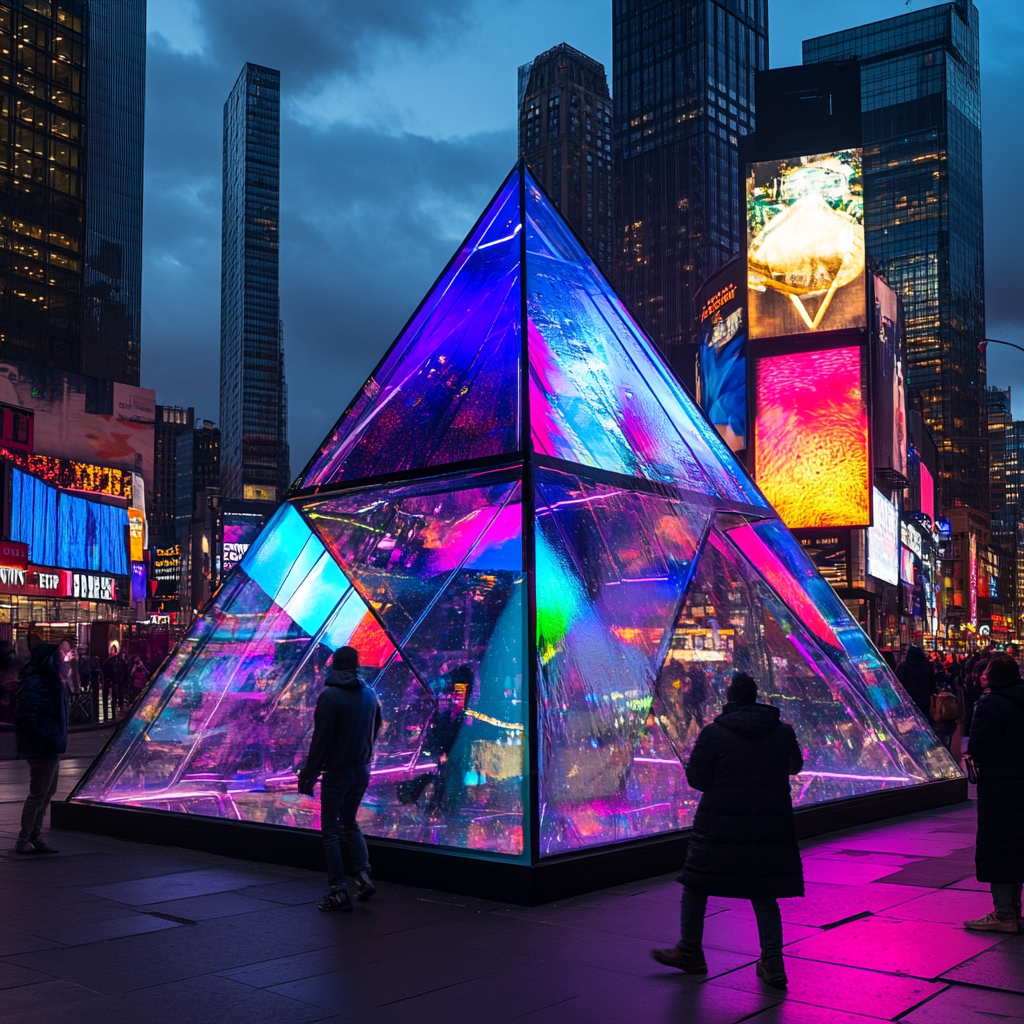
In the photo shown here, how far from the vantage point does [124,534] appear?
199ft

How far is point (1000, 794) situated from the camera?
650 cm

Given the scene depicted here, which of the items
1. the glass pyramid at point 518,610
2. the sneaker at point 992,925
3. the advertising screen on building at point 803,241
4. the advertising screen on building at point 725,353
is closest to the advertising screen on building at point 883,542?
the advertising screen on building at point 725,353

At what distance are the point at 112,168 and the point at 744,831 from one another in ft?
525

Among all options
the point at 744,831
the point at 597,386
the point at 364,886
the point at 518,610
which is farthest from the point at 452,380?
the point at 744,831

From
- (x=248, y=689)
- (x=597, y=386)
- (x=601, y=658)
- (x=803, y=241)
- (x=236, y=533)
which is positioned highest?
(x=803, y=241)

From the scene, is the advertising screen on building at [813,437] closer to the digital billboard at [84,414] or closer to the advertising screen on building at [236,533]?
the digital billboard at [84,414]

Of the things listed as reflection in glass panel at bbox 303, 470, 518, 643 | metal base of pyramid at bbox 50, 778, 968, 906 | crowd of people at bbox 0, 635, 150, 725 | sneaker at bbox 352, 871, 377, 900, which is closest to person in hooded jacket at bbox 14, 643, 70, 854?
metal base of pyramid at bbox 50, 778, 968, 906

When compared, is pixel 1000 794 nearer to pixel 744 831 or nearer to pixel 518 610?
pixel 744 831

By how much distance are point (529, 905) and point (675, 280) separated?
199455 mm

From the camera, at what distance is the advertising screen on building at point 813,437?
173 ft

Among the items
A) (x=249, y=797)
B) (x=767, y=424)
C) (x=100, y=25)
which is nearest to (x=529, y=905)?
(x=249, y=797)

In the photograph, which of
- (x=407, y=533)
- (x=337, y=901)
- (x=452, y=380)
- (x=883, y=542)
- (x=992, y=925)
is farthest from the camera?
(x=883, y=542)

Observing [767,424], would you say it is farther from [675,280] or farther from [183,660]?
[675,280]

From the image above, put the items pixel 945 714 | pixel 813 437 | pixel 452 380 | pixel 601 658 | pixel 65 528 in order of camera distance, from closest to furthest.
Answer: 1. pixel 601 658
2. pixel 452 380
3. pixel 945 714
4. pixel 65 528
5. pixel 813 437
